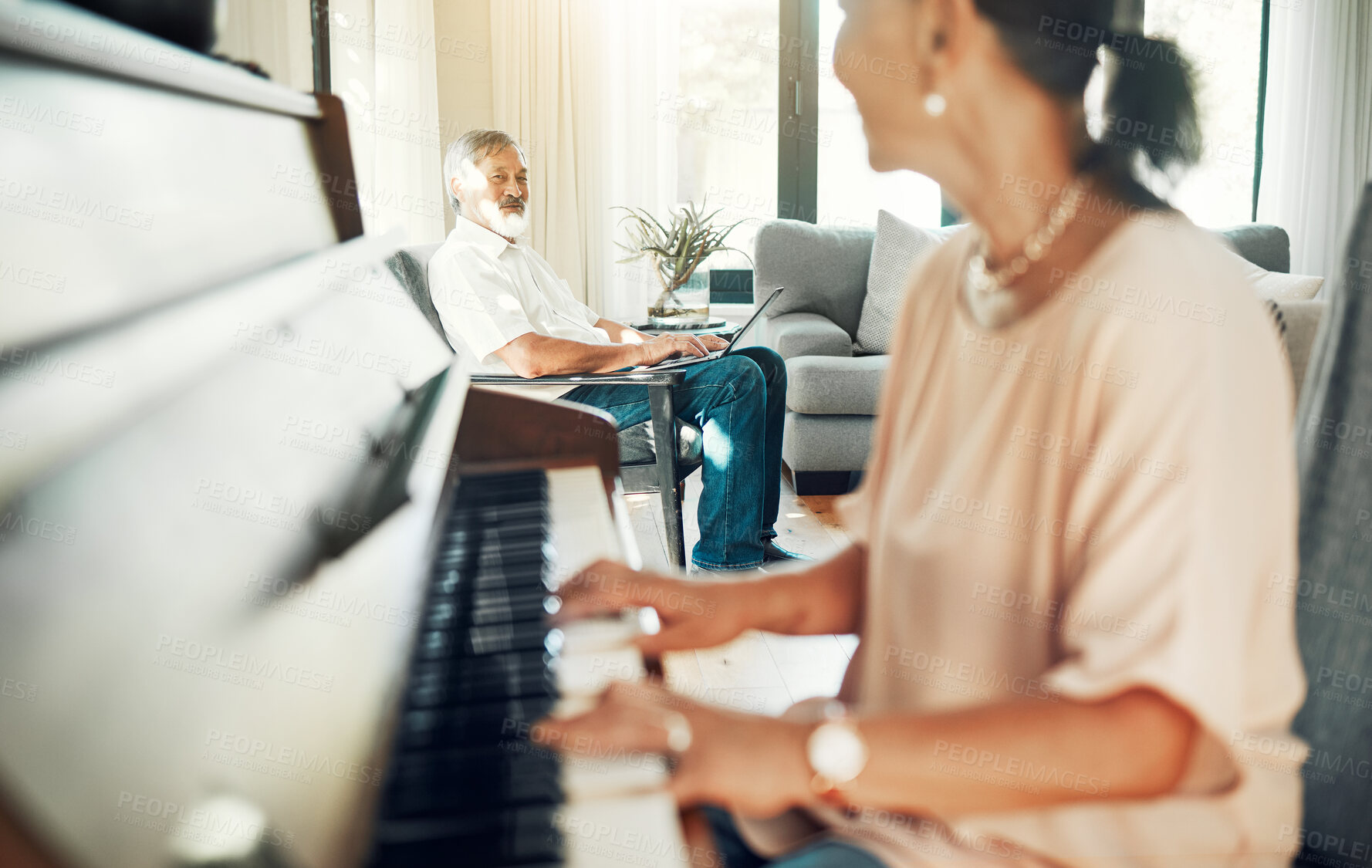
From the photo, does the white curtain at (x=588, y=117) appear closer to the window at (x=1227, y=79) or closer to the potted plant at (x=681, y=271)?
the potted plant at (x=681, y=271)

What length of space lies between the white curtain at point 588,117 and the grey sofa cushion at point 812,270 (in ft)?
2.69

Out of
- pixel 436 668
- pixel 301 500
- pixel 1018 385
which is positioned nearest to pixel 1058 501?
pixel 1018 385

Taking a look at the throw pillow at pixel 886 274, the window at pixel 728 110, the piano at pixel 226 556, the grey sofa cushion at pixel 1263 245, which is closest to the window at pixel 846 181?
the window at pixel 728 110

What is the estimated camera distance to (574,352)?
2426 millimetres

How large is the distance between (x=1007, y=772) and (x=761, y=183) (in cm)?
449

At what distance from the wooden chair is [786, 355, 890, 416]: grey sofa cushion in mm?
784

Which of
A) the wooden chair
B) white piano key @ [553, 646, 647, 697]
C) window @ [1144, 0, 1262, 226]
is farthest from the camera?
window @ [1144, 0, 1262, 226]

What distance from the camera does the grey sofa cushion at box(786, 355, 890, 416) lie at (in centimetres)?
329

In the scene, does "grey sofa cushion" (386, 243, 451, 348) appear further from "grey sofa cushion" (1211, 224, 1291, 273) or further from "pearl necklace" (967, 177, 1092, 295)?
"grey sofa cushion" (1211, 224, 1291, 273)

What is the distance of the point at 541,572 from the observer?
0.79m

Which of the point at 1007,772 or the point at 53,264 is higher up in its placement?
the point at 53,264

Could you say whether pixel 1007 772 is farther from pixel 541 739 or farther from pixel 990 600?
pixel 541 739

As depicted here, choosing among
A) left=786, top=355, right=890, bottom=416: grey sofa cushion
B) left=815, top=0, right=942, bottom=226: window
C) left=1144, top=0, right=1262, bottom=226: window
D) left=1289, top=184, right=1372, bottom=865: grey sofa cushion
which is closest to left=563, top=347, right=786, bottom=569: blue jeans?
left=786, top=355, right=890, bottom=416: grey sofa cushion

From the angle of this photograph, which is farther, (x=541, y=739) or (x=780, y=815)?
(x=780, y=815)
